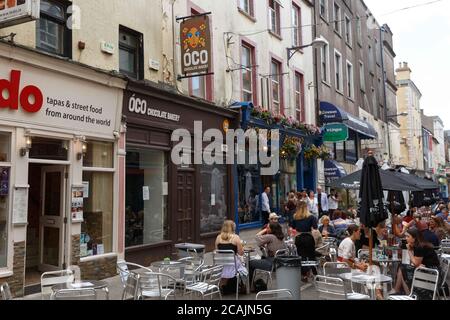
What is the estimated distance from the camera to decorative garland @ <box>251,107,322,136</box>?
15.9m

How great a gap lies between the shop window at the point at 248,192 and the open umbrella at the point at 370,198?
7.84 metres

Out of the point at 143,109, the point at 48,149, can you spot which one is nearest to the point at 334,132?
the point at 143,109

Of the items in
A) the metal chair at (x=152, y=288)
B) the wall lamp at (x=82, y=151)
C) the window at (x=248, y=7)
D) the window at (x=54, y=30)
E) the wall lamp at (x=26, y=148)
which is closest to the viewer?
the metal chair at (x=152, y=288)

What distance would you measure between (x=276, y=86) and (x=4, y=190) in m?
12.5

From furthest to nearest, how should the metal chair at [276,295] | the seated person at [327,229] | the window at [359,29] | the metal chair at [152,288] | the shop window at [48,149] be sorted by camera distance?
the window at [359,29]
the seated person at [327,229]
the shop window at [48,149]
the metal chair at [152,288]
the metal chair at [276,295]

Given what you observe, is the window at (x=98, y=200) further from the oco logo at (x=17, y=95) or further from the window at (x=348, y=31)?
the window at (x=348, y=31)

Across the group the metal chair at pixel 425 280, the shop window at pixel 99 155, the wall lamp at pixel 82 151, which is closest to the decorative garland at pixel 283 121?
the shop window at pixel 99 155

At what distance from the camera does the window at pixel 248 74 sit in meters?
16.2

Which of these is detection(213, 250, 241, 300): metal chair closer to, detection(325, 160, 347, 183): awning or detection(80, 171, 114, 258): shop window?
detection(80, 171, 114, 258): shop window

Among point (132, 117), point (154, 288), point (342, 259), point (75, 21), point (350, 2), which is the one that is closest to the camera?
point (154, 288)

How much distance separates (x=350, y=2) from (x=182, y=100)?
20.4m

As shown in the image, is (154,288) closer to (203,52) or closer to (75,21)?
(75,21)

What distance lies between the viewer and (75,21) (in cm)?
948
